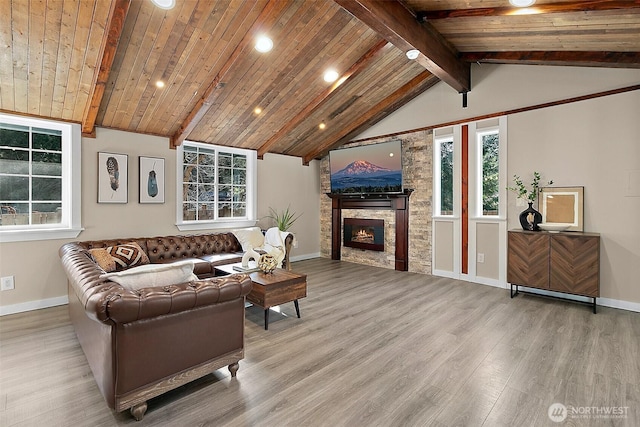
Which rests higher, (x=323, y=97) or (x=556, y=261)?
(x=323, y=97)

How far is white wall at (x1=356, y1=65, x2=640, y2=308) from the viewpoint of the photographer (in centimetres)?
391

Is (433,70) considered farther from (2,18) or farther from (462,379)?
(2,18)

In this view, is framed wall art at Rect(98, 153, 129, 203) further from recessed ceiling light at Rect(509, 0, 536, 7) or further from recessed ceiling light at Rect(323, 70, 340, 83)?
recessed ceiling light at Rect(509, 0, 536, 7)

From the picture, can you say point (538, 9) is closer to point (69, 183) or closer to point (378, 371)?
point (378, 371)

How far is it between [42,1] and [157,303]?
290cm

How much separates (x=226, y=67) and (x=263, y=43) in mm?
561

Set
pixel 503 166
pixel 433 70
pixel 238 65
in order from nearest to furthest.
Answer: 1. pixel 238 65
2. pixel 433 70
3. pixel 503 166

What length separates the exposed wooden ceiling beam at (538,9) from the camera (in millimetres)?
2725

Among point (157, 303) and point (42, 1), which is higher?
point (42, 1)

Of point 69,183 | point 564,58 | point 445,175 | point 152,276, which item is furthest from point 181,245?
point 564,58

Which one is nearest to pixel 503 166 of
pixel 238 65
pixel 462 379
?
pixel 462 379

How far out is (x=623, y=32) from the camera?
319 cm

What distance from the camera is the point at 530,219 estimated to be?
14.6ft

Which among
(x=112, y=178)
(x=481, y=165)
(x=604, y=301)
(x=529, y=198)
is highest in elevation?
(x=481, y=165)
